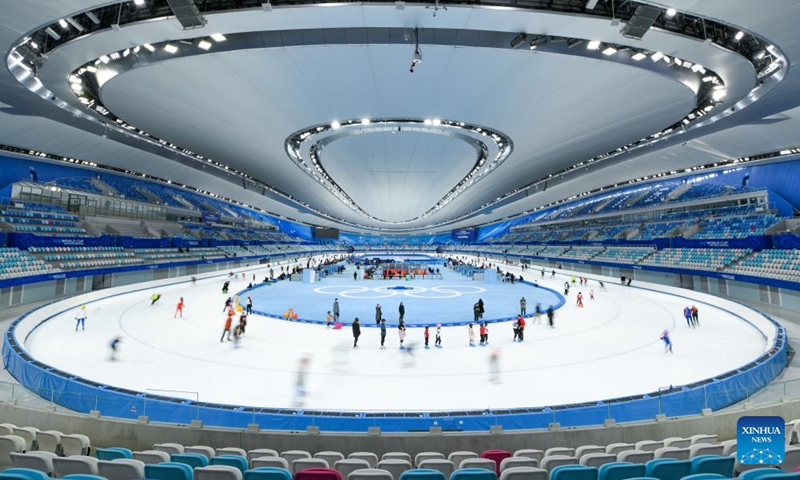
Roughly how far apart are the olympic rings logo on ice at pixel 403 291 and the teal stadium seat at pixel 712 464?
2179 cm

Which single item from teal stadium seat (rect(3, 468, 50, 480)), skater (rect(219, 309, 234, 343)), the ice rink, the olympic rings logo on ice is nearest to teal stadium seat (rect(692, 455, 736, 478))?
the ice rink

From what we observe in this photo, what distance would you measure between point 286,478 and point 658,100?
59.4ft

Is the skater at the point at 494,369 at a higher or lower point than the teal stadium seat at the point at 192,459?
lower

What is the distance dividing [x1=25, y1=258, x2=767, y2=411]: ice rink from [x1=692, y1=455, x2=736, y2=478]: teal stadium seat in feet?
16.4

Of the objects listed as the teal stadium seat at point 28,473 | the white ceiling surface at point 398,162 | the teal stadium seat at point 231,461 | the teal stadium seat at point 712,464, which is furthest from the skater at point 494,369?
the white ceiling surface at point 398,162

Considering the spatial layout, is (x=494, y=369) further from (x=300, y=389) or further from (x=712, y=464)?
(x=712, y=464)

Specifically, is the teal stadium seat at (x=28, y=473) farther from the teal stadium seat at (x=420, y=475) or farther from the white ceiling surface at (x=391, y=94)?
the white ceiling surface at (x=391, y=94)

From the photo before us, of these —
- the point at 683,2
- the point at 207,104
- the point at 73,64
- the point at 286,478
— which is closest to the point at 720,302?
the point at 683,2

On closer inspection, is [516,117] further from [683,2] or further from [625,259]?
[625,259]

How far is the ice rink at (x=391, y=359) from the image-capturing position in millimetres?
8703

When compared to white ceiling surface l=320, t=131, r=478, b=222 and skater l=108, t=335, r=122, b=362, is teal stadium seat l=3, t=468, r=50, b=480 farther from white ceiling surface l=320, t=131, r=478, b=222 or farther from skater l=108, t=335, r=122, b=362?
white ceiling surface l=320, t=131, r=478, b=222

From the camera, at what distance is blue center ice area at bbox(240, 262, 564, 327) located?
18234mm

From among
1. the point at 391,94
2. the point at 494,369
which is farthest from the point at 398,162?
the point at 494,369

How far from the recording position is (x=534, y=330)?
15625 mm
